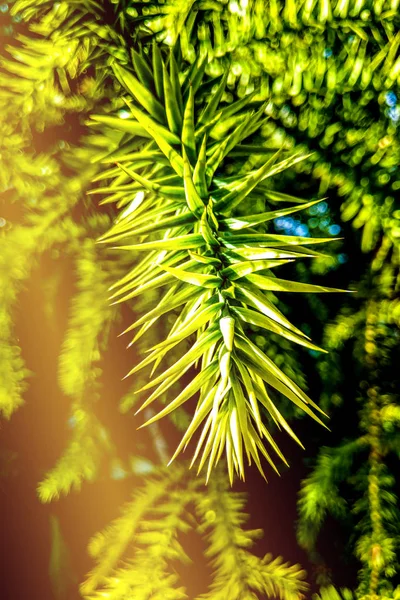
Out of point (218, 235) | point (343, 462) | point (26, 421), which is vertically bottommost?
point (343, 462)

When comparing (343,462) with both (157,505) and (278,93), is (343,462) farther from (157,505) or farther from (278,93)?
(278,93)

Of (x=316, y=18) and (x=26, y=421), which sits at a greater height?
(x=316, y=18)

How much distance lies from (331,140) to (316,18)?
10 cm

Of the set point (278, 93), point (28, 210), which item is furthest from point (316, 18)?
point (28, 210)

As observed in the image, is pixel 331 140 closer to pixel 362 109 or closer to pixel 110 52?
pixel 362 109

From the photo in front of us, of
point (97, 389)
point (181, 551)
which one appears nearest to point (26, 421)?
point (97, 389)

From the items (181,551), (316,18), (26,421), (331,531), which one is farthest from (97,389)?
(316,18)

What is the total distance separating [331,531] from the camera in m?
0.55

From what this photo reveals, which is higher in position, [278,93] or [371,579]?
[278,93]

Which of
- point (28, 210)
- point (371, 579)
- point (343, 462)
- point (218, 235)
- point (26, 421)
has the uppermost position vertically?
point (28, 210)

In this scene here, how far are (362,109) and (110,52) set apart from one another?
24 centimetres

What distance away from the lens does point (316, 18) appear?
39cm

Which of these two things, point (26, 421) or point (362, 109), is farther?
point (26, 421)

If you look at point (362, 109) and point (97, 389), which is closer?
point (362, 109)
